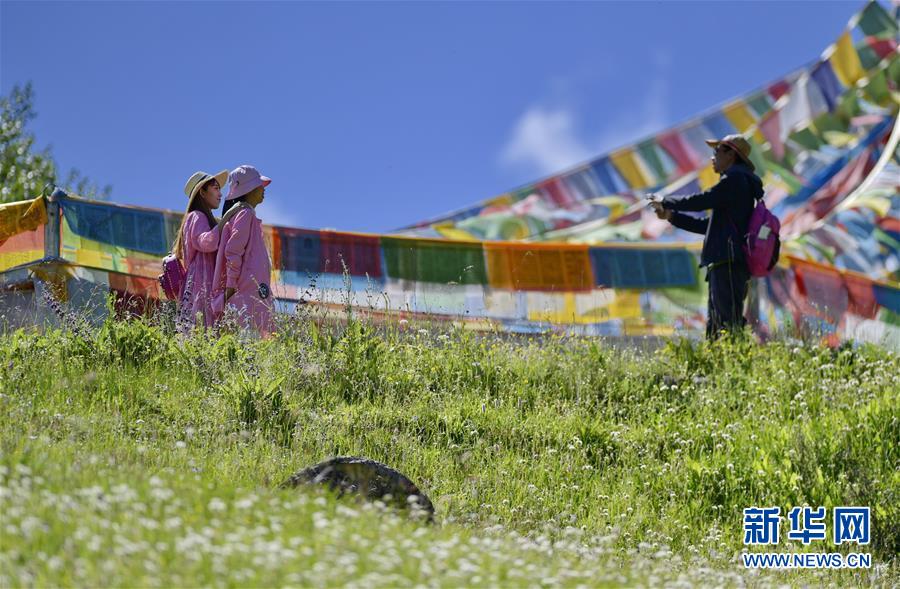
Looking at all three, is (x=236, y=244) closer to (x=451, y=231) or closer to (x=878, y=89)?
(x=451, y=231)

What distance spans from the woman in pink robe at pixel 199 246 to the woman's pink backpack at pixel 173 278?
0.05 metres

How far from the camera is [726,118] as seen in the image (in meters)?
36.1

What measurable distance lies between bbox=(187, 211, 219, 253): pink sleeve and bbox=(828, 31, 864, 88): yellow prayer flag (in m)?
24.6

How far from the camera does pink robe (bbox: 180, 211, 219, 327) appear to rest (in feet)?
34.8

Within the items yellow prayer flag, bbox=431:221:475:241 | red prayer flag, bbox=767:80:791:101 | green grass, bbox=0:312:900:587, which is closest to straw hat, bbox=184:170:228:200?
green grass, bbox=0:312:900:587

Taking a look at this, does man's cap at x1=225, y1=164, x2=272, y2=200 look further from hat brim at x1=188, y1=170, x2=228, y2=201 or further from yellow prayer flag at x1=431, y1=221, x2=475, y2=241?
yellow prayer flag at x1=431, y1=221, x2=475, y2=241

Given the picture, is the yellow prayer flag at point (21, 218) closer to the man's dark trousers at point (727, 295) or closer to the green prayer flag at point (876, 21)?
the man's dark trousers at point (727, 295)

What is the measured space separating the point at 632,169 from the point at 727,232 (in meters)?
22.3

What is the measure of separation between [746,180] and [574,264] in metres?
4.45

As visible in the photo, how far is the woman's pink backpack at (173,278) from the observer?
10992mm

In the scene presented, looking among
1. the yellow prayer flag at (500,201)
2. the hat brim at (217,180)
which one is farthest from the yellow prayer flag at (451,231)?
the hat brim at (217,180)

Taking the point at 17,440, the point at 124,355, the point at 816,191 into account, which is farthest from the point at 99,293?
the point at 816,191

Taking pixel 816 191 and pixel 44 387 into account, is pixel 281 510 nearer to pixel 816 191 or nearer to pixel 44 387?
pixel 44 387

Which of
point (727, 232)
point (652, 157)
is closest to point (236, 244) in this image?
point (727, 232)
